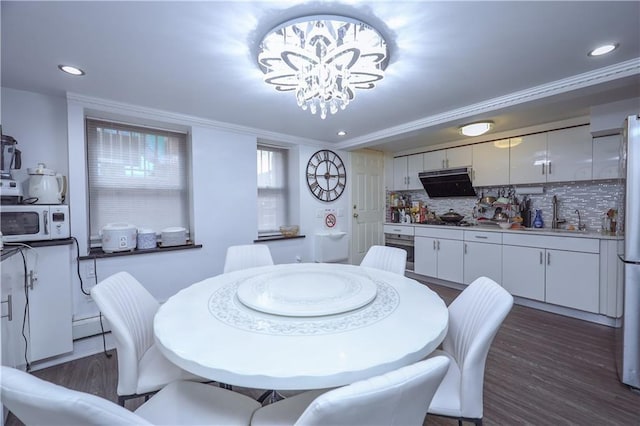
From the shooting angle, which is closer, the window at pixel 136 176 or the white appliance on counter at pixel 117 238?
the white appliance on counter at pixel 117 238

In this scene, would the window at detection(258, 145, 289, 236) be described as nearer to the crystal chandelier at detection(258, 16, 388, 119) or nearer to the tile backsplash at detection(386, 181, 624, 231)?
the crystal chandelier at detection(258, 16, 388, 119)

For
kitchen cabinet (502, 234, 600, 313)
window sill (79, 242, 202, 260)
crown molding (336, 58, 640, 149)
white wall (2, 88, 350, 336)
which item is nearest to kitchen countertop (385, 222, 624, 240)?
kitchen cabinet (502, 234, 600, 313)

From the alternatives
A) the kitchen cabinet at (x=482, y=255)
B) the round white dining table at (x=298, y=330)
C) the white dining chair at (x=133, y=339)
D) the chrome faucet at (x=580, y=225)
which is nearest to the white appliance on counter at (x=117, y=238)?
the white dining chair at (x=133, y=339)

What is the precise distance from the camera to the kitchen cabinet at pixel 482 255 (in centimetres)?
325

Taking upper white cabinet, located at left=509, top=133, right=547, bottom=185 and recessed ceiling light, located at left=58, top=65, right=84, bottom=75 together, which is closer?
recessed ceiling light, located at left=58, top=65, right=84, bottom=75

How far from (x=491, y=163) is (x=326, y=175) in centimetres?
228

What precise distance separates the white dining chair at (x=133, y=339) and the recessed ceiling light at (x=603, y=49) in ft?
9.39

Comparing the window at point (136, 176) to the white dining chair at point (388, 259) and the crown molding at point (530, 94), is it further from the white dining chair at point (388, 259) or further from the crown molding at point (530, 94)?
the crown molding at point (530, 94)

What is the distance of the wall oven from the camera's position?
422 cm

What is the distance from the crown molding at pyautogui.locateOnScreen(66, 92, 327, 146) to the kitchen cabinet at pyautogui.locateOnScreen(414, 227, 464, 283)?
2517 millimetres

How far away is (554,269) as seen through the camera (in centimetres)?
284

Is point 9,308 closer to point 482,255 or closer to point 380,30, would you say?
point 380,30

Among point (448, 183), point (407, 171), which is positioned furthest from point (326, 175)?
point (448, 183)

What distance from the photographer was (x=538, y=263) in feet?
9.68
